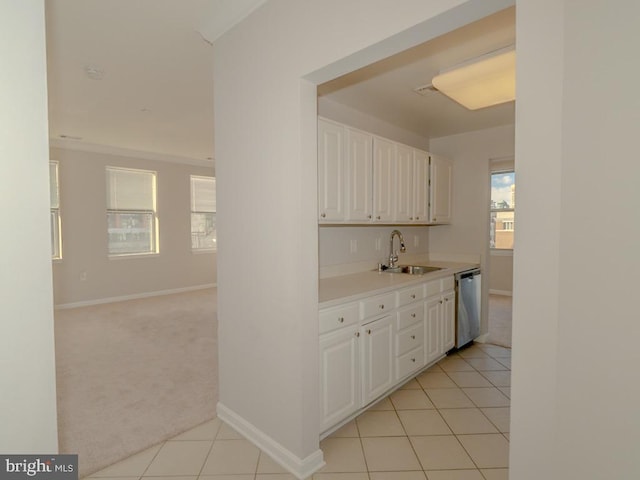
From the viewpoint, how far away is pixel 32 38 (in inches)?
42.1

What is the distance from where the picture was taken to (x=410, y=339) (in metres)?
3.01

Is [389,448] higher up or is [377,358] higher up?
[377,358]

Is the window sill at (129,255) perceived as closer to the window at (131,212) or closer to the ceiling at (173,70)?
the window at (131,212)

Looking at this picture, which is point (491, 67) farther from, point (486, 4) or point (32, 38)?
point (32, 38)

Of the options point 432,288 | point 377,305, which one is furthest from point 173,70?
point 432,288

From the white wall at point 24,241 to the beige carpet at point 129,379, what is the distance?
1.31m

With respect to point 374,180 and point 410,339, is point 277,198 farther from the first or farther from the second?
point 410,339

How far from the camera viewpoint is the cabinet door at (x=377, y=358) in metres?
2.51

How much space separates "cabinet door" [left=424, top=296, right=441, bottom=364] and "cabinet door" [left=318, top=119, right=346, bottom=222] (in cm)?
130

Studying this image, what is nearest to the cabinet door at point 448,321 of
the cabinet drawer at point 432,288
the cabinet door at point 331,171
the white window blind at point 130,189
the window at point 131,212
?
the cabinet drawer at point 432,288

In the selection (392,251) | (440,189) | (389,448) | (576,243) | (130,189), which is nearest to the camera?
(576,243)

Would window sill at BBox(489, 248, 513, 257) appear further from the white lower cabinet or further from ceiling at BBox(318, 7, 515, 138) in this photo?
the white lower cabinet

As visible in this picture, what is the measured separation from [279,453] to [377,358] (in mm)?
950

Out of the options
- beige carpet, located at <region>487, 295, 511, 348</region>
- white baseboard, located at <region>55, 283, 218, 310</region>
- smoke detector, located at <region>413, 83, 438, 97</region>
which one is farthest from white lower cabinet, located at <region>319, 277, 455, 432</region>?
white baseboard, located at <region>55, 283, 218, 310</region>
